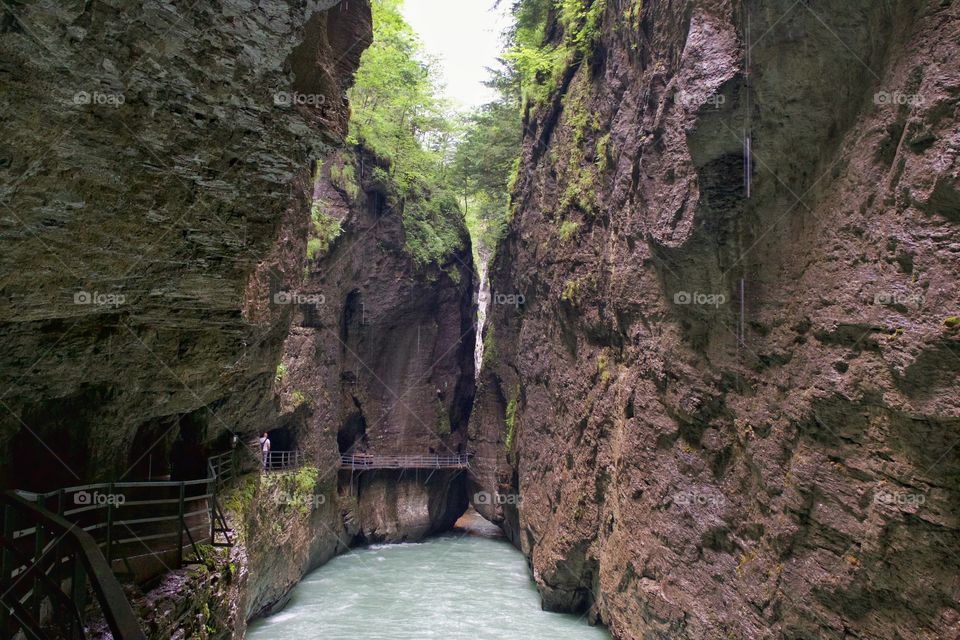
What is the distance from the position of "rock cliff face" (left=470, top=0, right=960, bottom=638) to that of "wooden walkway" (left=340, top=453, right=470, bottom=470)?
10.5 metres

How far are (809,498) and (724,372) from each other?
2097mm

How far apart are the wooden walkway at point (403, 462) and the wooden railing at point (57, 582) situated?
17224mm

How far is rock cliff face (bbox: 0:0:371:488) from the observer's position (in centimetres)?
353

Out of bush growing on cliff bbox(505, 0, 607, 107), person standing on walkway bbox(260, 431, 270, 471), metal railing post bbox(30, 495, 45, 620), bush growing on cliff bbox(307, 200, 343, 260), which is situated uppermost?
bush growing on cliff bbox(505, 0, 607, 107)

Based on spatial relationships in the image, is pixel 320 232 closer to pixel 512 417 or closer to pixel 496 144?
pixel 496 144

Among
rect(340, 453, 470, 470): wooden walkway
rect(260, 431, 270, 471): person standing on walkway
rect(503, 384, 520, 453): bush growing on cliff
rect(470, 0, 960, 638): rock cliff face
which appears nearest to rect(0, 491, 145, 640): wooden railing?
rect(470, 0, 960, 638): rock cliff face

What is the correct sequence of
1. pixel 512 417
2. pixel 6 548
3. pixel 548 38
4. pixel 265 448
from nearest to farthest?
pixel 6 548
pixel 265 448
pixel 548 38
pixel 512 417

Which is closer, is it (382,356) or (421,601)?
(421,601)

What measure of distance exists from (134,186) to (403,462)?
19.6 m

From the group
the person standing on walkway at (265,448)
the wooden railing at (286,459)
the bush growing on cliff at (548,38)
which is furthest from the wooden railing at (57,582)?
the bush growing on cliff at (548,38)

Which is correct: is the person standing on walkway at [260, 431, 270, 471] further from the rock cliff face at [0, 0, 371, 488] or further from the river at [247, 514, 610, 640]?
the rock cliff face at [0, 0, 371, 488]

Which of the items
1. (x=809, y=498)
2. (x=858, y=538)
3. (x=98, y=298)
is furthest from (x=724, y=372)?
(x=98, y=298)

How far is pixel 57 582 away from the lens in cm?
343

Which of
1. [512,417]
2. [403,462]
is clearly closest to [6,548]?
[512,417]
